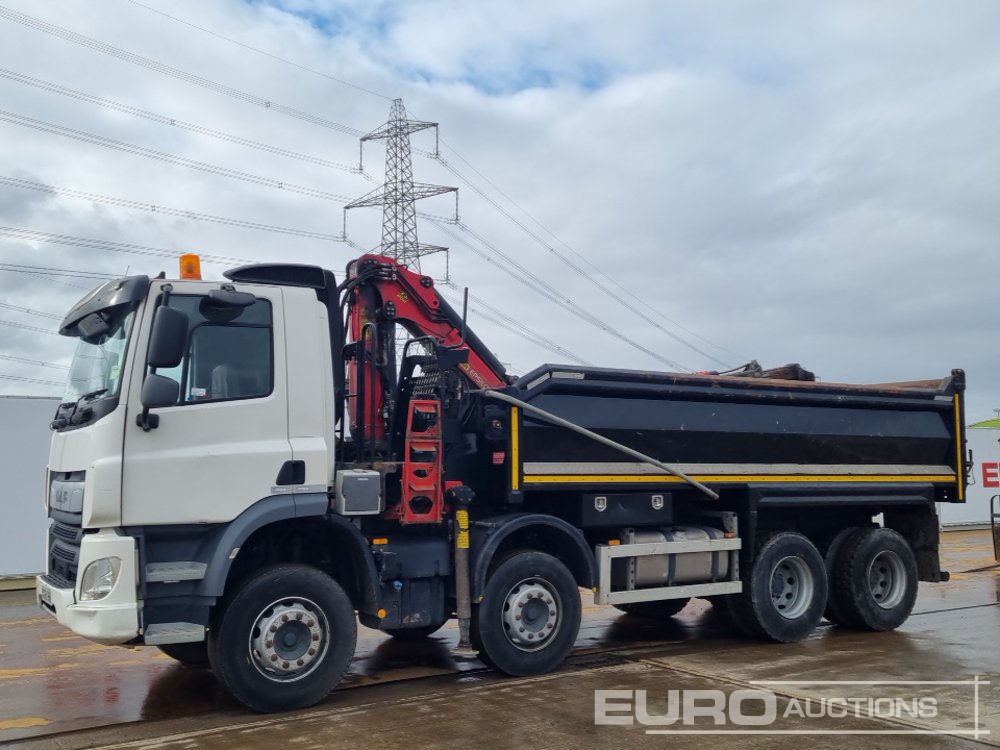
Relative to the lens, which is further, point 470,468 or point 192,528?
point 470,468

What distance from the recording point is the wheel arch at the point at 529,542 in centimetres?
739

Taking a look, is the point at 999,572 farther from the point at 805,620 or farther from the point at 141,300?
the point at 141,300

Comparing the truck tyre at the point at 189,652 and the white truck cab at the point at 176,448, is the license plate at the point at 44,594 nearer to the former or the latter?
the white truck cab at the point at 176,448

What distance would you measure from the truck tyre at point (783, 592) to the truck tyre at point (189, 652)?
4961 mm

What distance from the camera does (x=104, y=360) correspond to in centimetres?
661

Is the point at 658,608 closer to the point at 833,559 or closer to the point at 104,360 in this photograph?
the point at 833,559

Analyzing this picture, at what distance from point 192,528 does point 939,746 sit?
492 centimetres

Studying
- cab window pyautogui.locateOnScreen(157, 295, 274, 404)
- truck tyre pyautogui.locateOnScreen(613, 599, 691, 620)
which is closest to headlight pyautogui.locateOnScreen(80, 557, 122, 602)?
cab window pyautogui.locateOnScreen(157, 295, 274, 404)

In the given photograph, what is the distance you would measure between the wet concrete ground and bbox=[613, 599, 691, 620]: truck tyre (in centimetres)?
31

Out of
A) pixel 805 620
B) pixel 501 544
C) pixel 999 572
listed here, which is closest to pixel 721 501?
pixel 805 620

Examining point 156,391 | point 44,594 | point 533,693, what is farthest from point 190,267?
point 533,693

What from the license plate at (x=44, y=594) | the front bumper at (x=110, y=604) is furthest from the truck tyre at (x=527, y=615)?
the license plate at (x=44, y=594)

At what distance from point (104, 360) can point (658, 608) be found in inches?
262

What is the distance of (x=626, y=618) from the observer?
10.9 m
